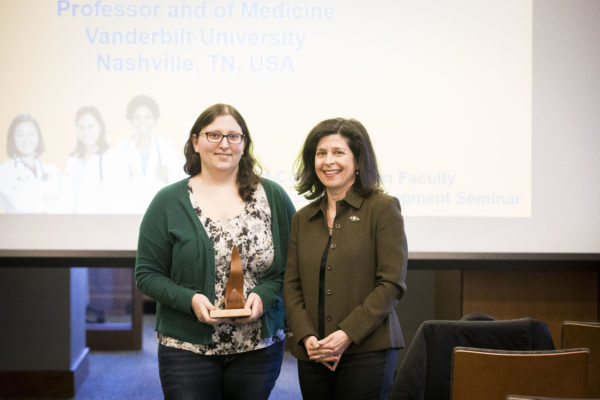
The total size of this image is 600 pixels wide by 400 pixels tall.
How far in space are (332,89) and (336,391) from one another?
1737 millimetres

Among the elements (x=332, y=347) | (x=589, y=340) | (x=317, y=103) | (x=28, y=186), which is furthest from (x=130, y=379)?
(x=589, y=340)

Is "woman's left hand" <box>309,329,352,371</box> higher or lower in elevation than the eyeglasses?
lower

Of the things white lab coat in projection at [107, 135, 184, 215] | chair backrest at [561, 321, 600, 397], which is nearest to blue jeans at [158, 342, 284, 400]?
chair backrest at [561, 321, 600, 397]

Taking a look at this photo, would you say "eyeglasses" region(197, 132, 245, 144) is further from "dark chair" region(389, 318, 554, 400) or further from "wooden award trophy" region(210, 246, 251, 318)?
"dark chair" region(389, 318, 554, 400)

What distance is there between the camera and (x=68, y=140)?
2783mm

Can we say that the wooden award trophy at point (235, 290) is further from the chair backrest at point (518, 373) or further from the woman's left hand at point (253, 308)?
the chair backrest at point (518, 373)

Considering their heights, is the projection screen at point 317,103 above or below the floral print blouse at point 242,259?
above

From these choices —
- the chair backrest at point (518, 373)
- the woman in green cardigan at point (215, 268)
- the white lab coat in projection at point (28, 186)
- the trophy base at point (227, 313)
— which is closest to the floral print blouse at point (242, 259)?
the woman in green cardigan at point (215, 268)

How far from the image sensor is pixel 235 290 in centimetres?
156

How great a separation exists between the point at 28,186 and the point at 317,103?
1.61 m

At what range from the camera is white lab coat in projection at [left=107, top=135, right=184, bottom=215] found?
9.17ft

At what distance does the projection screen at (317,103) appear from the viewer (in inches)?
110

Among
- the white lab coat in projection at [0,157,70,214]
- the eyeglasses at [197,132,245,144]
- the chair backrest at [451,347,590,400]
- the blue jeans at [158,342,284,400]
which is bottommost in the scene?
the blue jeans at [158,342,284,400]

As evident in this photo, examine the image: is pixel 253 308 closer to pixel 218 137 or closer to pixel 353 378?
pixel 353 378
